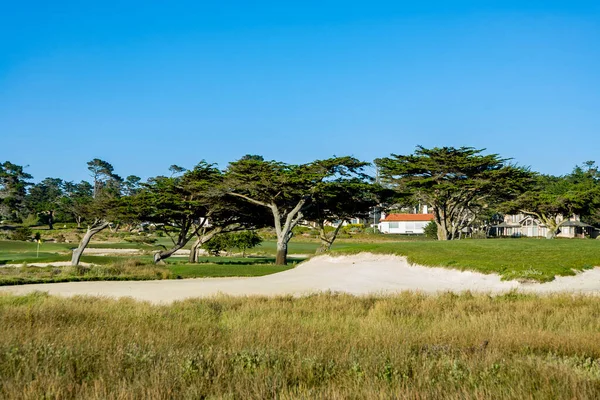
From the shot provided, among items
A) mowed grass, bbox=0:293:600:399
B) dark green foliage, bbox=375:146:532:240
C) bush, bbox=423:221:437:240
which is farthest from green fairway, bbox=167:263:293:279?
bush, bbox=423:221:437:240

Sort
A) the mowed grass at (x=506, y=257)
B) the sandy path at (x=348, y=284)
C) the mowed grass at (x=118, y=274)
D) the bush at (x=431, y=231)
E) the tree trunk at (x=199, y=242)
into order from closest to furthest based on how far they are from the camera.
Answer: the sandy path at (x=348, y=284)
the mowed grass at (x=506, y=257)
the mowed grass at (x=118, y=274)
the tree trunk at (x=199, y=242)
the bush at (x=431, y=231)

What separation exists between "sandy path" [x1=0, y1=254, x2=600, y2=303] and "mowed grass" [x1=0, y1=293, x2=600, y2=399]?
21.9 ft

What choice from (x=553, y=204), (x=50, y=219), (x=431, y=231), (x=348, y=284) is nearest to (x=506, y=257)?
(x=348, y=284)

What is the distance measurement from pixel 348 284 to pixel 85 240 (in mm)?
23225

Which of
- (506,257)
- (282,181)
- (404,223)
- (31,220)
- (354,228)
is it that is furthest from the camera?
(404,223)

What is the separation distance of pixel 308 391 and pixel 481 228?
350ft

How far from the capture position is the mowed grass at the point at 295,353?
572 centimetres

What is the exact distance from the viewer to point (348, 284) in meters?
22.8

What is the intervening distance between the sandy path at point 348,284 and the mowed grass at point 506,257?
39cm

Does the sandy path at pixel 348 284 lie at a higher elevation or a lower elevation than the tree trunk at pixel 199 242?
lower

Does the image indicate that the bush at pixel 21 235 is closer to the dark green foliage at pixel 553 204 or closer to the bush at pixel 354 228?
the bush at pixel 354 228

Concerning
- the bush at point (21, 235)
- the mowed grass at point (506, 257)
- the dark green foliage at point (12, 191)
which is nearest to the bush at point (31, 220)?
the dark green foliage at point (12, 191)

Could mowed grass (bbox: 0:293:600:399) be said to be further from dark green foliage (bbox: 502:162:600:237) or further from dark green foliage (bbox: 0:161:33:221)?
dark green foliage (bbox: 0:161:33:221)

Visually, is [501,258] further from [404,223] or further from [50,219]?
[50,219]
